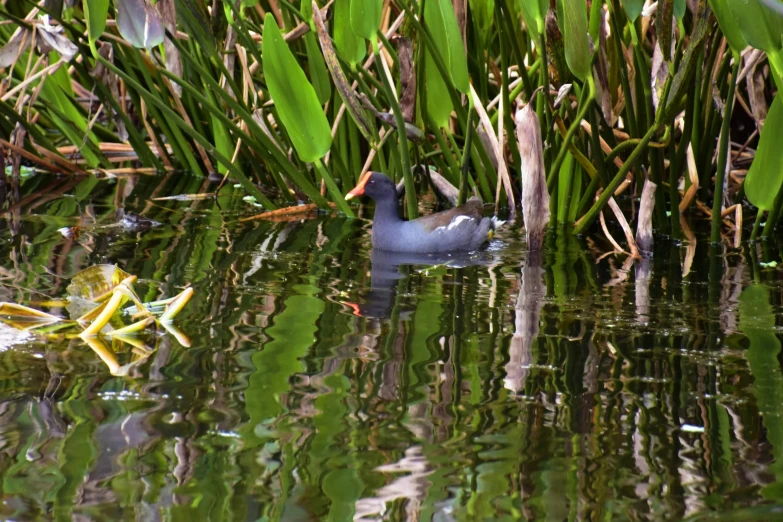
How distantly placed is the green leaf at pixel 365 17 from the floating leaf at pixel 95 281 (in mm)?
1681

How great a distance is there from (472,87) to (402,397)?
126 inches

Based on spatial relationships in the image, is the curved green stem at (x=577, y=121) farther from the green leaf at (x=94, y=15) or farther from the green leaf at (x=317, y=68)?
the green leaf at (x=94, y=15)

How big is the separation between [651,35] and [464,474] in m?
4.83

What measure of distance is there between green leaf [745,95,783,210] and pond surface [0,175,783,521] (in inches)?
14.3

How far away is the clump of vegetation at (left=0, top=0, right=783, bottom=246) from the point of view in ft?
14.4

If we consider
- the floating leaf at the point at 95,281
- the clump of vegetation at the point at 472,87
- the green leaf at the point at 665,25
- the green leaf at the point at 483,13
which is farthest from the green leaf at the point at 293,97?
the green leaf at the point at 665,25

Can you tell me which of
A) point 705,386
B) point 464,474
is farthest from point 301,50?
point 464,474

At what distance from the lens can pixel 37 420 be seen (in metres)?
2.52

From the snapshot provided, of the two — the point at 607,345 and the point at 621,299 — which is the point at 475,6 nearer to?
the point at 621,299

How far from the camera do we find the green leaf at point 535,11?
4.24 meters

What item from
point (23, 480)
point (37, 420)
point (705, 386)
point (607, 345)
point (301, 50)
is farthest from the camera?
point (301, 50)

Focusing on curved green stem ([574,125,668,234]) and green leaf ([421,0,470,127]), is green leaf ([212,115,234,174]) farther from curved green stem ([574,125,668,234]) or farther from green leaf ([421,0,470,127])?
curved green stem ([574,125,668,234])

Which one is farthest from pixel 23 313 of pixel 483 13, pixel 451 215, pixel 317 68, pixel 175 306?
pixel 483 13

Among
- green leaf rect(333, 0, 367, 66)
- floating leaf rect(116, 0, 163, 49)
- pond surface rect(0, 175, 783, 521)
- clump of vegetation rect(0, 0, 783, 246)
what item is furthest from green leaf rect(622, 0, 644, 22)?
floating leaf rect(116, 0, 163, 49)
